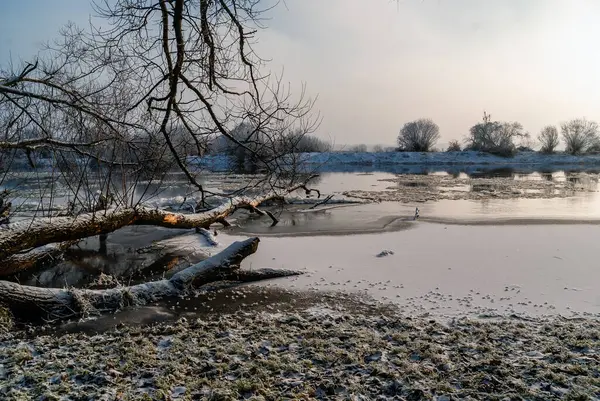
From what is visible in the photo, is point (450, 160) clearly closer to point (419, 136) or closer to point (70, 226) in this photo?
point (419, 136)

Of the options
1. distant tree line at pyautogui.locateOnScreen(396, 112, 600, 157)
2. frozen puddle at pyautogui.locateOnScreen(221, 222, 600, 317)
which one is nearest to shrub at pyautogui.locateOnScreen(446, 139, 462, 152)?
distant tree line at pyautogui.locateOnScreen(396, 112, 600, 157)

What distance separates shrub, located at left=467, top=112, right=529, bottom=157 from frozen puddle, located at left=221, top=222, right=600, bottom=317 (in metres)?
55.4

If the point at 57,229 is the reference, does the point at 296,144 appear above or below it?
above

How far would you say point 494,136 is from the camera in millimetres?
66438

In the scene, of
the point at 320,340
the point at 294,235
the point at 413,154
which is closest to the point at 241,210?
the point at 294,235

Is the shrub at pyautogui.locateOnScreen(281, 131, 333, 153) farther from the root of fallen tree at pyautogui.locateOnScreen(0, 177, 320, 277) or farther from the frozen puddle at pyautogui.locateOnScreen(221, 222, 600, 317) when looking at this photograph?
the frozen puddle at pyautogui.locateOnScreen(221, 222, 600, 317)

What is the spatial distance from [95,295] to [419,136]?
223 ft

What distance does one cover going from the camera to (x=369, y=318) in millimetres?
6062

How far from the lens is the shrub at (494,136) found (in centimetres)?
6372

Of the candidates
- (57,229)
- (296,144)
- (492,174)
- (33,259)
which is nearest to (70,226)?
Result: (57,229)

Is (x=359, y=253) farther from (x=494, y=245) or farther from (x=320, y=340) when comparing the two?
(x=320, y=340)

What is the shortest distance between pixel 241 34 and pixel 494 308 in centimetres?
526

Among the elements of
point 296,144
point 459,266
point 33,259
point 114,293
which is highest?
point 296,144

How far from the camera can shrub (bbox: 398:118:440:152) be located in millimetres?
68875
